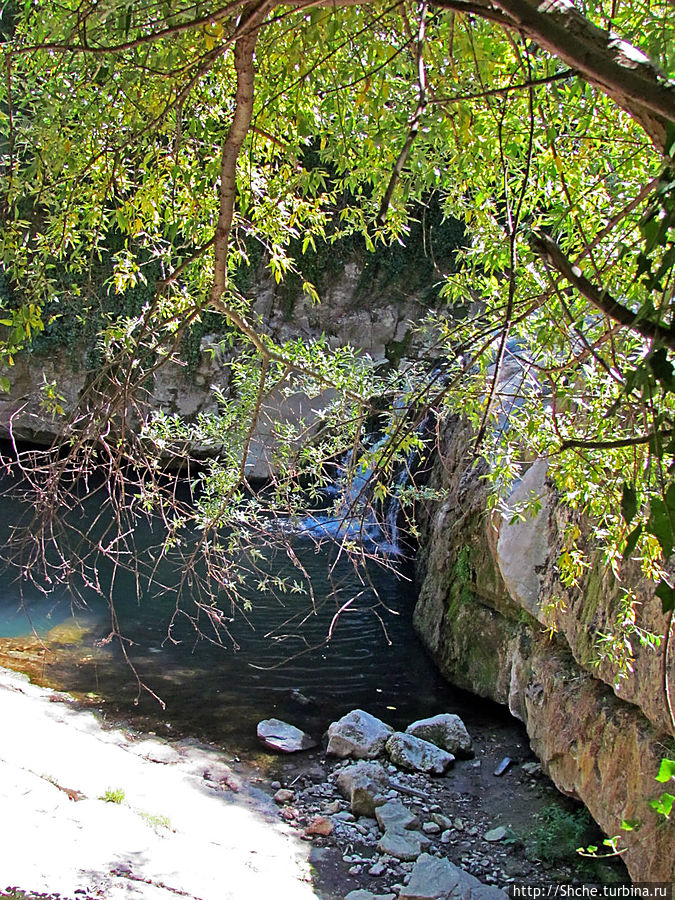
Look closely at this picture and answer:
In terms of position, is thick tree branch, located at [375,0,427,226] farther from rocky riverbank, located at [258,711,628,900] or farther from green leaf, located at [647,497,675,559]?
rocky riverbank, located at [258,711,628,900]

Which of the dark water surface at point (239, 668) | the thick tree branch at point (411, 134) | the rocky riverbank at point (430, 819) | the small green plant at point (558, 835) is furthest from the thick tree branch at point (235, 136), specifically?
the small green plant at point (558, 835)

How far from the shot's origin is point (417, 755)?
5.85 metres

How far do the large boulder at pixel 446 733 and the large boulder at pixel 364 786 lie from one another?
575 mm

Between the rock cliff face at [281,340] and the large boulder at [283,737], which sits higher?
the rock cliff face at [281,340]

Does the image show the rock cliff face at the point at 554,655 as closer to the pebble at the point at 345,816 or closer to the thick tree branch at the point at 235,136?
the thick tree branch at the point at 235,136

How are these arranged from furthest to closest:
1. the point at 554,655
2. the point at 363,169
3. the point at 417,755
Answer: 1. the point at 417,755
2. the point at 554,655
3. the point at 363,169

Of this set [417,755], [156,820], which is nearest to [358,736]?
[417,755]

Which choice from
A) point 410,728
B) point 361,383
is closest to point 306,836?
point 410,728

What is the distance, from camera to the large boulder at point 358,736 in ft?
19.6

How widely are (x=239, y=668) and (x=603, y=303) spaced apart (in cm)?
650

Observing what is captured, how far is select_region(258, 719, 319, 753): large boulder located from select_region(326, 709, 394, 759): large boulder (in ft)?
0.65

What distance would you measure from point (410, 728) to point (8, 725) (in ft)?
9.97

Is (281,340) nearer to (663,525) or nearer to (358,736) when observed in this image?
(358,736)

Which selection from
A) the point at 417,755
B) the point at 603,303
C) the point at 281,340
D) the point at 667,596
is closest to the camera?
the point at 667,596
